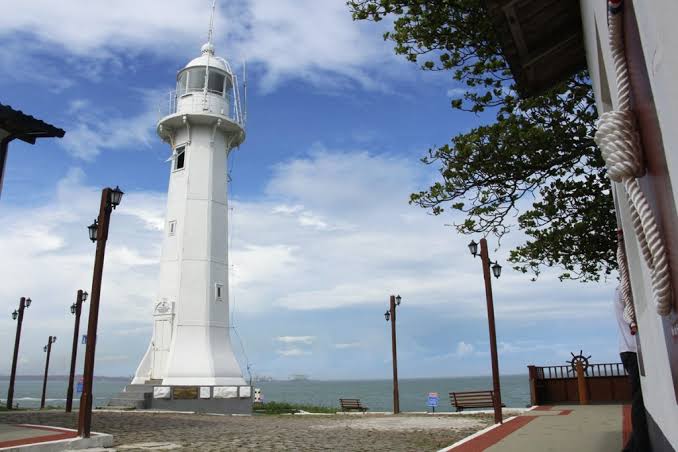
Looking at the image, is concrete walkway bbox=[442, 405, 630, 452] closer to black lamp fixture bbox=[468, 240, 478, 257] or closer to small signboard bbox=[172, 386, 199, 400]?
black lamp fixture bbox=[468, 240, 478, 257]

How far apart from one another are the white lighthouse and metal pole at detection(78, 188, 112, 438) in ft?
40.3

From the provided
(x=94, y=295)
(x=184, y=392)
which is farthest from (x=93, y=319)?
(x=184, y=392)

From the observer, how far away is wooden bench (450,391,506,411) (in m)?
21.9

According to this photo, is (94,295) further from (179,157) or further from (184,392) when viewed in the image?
(179,157)

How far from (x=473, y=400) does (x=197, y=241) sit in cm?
1439

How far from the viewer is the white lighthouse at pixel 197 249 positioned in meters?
23.6

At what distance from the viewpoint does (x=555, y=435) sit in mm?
9617

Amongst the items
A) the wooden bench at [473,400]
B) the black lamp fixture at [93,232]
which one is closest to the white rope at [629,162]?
the black lamp fixture at [93,232]

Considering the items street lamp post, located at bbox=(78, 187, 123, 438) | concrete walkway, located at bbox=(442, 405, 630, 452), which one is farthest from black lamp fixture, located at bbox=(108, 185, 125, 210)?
concrete walkway, located at bbox=(442, 405, 630, 452)

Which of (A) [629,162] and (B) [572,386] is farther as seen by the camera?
(B) [572,386]

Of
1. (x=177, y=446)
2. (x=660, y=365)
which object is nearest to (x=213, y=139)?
(x=177, y=446)

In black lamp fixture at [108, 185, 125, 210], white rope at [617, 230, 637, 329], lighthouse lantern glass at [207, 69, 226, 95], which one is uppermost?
lighthouse lantern glass at [207, 69, 226, 95]

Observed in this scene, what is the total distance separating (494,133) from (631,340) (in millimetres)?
5421

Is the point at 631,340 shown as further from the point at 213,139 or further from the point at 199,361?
the point at 213,139
